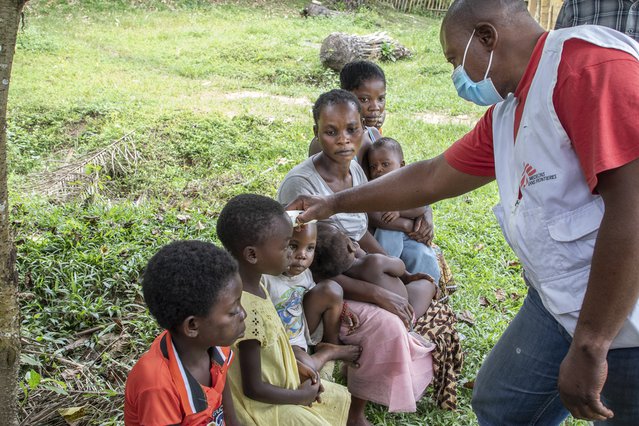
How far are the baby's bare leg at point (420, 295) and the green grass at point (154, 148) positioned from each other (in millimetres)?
496

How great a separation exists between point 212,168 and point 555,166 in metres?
4.48

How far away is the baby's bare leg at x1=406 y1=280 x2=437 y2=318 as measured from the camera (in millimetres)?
3516

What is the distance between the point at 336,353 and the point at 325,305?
9.8 inches

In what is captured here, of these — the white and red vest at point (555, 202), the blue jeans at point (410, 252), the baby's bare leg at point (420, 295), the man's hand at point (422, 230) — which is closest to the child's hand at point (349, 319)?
the baby's bare leg at point (420, 295)

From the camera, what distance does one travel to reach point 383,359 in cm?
320

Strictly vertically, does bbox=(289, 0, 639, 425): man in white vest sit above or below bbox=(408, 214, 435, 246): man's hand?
above

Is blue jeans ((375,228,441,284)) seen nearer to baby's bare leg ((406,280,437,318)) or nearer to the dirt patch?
baby's bare leg ((406,280,437,318))

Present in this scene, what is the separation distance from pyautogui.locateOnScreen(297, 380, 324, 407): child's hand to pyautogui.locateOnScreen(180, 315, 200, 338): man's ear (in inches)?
28.1

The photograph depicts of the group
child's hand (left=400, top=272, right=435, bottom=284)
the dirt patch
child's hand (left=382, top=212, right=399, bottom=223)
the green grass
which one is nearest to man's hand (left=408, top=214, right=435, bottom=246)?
child's hand (left=382, top=212, right=399, bottom=223)

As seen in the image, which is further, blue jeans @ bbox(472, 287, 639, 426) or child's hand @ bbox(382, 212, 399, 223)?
child's hand @ bbox(382, 212, 399, 223)

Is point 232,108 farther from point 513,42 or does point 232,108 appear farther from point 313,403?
point 513,42

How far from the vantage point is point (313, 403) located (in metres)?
2.89

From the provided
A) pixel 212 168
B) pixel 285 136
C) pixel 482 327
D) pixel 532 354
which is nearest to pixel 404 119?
pixel 285 136

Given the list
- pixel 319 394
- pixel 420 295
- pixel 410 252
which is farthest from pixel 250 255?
pixel 410 252
